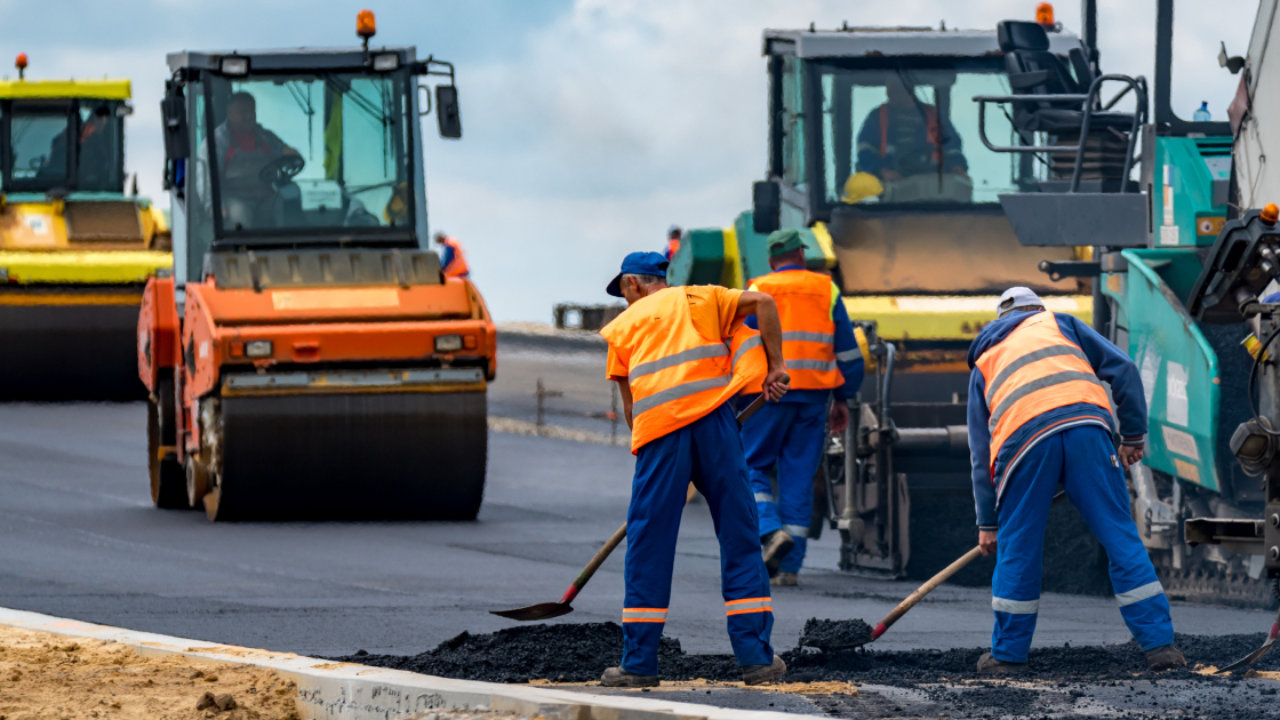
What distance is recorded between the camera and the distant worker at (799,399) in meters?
10.1

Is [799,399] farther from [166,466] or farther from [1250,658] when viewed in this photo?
[166,466]

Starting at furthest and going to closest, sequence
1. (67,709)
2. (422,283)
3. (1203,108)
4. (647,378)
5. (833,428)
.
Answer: (422,283) → (833,428) → (1203,108) → (647,378) → (67,709)

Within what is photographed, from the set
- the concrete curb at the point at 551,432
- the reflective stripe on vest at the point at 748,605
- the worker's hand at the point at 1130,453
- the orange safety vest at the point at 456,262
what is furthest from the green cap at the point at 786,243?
the orange safety vest at the point at 456,262

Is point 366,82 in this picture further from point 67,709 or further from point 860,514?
point 67,709

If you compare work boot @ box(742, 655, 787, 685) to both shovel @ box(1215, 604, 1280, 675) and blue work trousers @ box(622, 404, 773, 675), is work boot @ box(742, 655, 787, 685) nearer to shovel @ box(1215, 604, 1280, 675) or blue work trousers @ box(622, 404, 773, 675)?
blue work trousers @ box(622, 404, 773, 675)

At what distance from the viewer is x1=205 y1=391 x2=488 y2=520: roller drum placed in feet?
38.9

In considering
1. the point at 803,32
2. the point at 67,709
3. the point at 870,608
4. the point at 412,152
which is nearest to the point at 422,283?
the point at 412,152

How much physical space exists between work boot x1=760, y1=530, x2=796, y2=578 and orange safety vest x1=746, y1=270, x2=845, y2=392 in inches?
31.0

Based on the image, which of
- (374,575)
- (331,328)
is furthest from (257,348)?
(374,575)

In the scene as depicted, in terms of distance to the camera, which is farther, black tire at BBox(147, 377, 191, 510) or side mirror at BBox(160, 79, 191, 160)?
black tire at BBox(147, 377, 191, 510)

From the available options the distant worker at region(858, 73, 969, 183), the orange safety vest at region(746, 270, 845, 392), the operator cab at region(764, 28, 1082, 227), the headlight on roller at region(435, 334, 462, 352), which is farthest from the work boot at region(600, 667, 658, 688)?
the distant worker at region(858, 73, 969, 183)

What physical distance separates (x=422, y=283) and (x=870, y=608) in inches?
174

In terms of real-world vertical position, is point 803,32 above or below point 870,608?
above

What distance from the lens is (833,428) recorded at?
1052 cm
